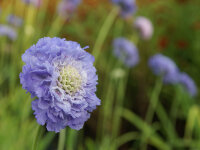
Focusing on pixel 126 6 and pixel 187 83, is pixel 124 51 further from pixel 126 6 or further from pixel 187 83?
pixel 187 83

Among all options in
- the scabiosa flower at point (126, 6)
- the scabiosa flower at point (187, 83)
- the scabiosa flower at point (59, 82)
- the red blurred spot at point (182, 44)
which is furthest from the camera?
the red blurred spot at point (182, 44)

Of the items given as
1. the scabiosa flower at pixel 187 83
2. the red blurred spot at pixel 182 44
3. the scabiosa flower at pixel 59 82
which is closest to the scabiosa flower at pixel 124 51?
the scabiosa flower at pixel 187 83

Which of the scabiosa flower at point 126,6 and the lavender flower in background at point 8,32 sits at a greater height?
the scabiosa flower at point 126,6

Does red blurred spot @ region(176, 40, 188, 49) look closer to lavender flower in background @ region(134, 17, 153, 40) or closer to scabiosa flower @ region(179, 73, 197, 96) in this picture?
scabiosa flower @ region(179, 73, 197, 96)

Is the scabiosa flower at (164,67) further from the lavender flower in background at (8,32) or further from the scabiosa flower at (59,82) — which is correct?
the scabiosa flower at (59,82)

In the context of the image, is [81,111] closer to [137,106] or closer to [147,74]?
[137,106]

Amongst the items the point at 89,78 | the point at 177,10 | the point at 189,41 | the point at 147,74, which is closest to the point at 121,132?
the point at 147,74

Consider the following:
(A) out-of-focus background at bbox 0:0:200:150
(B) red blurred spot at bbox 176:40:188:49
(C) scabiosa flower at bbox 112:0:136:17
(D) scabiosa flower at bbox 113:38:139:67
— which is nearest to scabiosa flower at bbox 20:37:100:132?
(A) out-of-focus background at bbox 0:0:200:150
